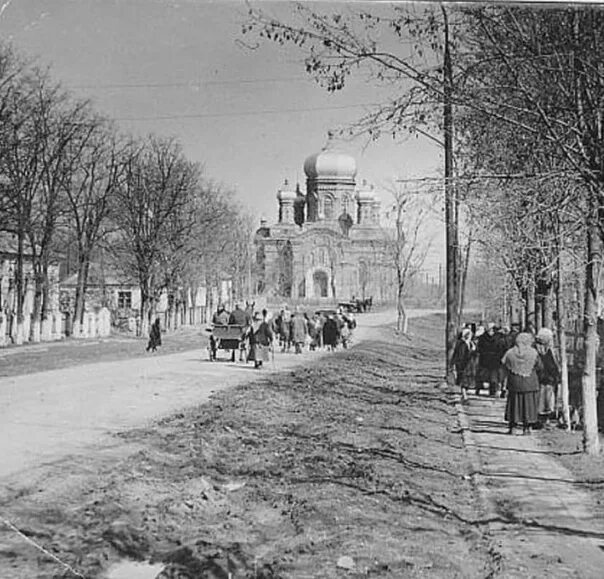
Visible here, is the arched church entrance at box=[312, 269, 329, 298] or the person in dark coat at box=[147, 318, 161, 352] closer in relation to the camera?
the arched church entrance at box=[312, 269, 329, 298]

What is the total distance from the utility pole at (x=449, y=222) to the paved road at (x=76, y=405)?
529 mm

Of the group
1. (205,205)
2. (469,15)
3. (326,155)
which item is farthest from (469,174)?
(205,205)

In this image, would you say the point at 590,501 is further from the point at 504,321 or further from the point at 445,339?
the point at 504,321

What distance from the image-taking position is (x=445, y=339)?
17.3 ft

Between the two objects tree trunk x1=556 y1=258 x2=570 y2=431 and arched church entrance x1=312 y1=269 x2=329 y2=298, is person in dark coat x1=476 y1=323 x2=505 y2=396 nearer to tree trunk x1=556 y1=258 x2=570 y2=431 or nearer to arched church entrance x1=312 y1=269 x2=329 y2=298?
tree trunk x1=556 y1=258 x2=570 y2=431

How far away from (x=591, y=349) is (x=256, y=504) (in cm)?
232

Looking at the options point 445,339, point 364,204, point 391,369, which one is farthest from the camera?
point 391,369

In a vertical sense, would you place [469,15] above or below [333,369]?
above

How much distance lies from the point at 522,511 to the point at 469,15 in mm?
1783

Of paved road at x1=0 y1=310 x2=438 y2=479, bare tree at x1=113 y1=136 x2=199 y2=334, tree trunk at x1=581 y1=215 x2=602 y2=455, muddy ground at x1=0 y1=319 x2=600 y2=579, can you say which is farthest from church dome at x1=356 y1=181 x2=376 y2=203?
tree trunk at x1=581 y1=215 x2=602 y2=455

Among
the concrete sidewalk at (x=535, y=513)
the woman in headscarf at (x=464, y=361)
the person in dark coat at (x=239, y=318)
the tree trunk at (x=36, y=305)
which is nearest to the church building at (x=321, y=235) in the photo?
the person in dark coat at (x=239, y=318)

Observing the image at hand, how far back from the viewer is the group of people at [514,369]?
4.98 meters

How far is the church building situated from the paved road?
730 mm

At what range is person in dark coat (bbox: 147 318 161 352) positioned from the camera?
3.50m
